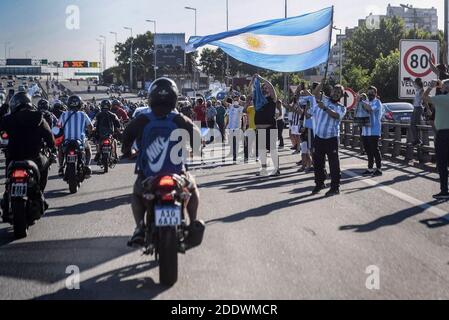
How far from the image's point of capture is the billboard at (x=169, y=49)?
7831 cm

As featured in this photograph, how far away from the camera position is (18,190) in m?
8.06

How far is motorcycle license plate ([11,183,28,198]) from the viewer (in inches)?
316

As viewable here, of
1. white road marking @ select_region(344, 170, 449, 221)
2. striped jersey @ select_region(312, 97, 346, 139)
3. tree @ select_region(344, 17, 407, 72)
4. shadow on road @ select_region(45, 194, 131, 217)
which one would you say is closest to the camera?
white road marking @ select_region(344, 170, 449, 221)

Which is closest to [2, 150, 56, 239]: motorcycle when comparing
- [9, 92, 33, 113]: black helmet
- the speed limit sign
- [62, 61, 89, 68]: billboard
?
[9, 92, 33, 113]: black helmet

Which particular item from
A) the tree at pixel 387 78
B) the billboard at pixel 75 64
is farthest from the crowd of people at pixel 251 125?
the billboard at pixel 75 64

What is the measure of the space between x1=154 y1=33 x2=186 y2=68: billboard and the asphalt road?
67.1 m

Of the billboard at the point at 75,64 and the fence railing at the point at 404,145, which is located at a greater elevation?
the billboard at the point at 75,64

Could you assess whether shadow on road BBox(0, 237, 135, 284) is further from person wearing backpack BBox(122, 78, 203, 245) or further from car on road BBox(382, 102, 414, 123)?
car on road BBox(382, 102, 414, 123)

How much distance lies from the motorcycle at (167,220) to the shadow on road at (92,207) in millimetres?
4308

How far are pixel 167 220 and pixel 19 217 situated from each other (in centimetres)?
306

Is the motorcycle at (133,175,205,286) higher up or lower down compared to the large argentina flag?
lower down

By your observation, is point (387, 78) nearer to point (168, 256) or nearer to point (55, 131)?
→ point (55, 131)

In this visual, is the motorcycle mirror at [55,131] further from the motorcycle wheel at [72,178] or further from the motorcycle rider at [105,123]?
the motorcycle rider at [105,123]
